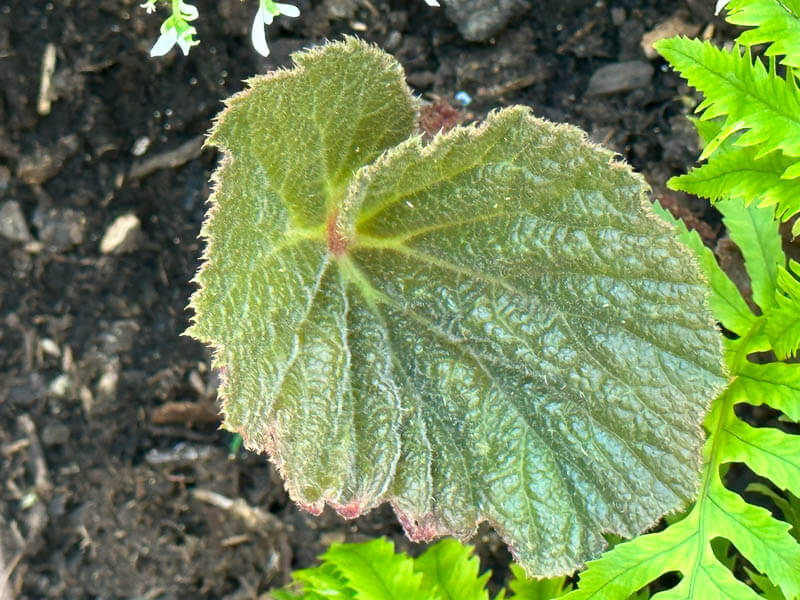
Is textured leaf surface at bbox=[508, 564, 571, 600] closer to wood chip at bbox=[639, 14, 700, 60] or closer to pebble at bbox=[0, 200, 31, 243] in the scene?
wood chip at bbox=[639, 14, 700, 60]

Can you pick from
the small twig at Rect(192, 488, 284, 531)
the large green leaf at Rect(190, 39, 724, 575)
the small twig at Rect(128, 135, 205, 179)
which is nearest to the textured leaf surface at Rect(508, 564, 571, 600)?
the large green leaf at Rect(190, 39, 724, 575)

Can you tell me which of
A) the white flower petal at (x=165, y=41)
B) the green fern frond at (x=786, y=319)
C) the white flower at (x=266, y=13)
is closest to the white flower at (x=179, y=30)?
the white flower petal at (x=165, y=41)

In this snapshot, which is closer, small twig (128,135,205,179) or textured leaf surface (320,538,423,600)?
textured leaf surface (320,538,423,600)

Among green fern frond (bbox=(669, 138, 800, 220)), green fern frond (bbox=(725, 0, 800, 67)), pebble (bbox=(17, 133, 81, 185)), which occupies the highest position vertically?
green fern frond (bbox=(725, 0, 800, 67))

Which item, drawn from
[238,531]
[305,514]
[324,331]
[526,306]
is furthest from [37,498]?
[526,306]

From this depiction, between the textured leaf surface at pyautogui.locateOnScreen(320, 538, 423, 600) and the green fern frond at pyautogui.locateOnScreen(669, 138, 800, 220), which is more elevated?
the green fern frond at pyautogui.locateOnScreen(669, 138, 800, 220)

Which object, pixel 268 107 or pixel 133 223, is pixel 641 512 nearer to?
pixel 268 107

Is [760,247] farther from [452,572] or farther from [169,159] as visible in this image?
[169,159]
